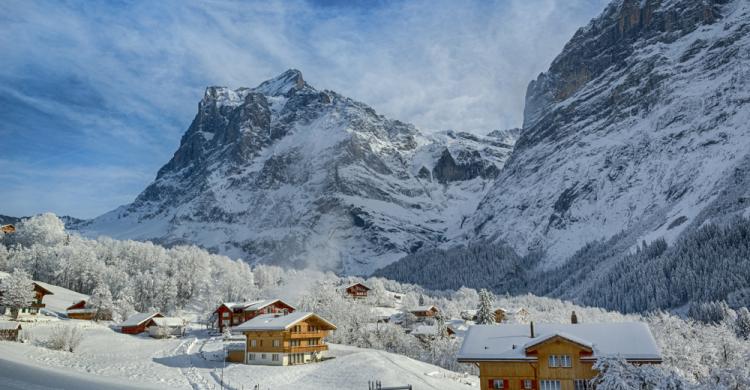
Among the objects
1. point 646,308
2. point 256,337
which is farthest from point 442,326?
point 646,308

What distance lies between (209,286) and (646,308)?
410ft

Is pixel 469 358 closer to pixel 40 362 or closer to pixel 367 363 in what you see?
pixel 367 363

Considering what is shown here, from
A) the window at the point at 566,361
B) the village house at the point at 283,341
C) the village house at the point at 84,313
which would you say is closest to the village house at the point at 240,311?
the village house at the point at 84,313

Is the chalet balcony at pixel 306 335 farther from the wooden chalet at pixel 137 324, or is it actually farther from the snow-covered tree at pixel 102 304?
the snow-covered tree at pixel 102 304

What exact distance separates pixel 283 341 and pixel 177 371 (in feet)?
43.2

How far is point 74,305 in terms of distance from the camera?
372 feet

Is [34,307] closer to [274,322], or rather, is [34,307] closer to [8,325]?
[8,325]

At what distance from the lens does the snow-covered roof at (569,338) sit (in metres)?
47.5

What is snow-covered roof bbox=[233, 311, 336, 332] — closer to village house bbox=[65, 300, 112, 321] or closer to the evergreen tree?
village house bbox=[65, 300, 112, 321]

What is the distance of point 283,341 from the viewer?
69938 millimetres

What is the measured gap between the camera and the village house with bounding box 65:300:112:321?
111 m

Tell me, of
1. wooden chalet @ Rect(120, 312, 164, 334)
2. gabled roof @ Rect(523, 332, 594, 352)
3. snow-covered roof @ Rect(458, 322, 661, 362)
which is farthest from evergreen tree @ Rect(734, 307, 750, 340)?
wooden chalet @ Rect(120, 312, 164, 334)

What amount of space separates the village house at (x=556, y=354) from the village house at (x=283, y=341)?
1025 inches

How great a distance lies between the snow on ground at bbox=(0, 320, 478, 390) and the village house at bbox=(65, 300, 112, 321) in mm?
36480
